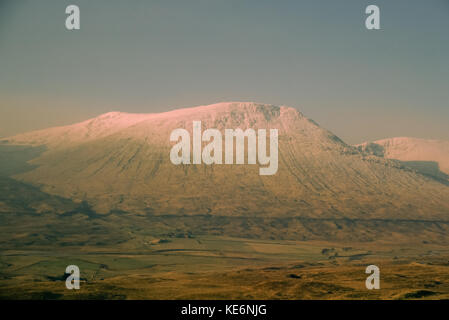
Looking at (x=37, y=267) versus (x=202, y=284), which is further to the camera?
(x=37, y=267)

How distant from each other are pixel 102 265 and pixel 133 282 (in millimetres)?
53602
